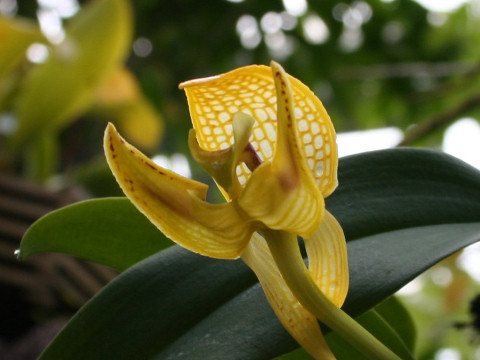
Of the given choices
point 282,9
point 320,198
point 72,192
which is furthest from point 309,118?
point 282,9

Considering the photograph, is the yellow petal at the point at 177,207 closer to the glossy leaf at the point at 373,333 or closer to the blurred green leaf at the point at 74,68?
the glossy leaf at the point at 373,333

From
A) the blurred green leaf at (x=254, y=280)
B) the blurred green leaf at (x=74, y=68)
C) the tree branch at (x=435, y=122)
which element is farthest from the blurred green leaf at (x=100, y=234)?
the blurred green leaf at (x=74, y=68)

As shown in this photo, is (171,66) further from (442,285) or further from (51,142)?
(442,285)

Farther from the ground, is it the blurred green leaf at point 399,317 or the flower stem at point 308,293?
the flower stem at point 308,293

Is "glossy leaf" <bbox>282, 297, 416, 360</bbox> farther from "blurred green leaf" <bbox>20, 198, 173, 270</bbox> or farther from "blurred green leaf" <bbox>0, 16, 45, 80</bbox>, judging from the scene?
"blurred green leaf" <bbox>0, 16, 45, 80</bbox>

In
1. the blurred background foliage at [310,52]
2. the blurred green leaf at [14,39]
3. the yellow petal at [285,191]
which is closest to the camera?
the yellow petal at [285,191]

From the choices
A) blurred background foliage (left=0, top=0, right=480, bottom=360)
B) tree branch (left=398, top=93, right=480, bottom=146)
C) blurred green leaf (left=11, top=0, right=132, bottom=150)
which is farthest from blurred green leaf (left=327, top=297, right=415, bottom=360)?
blurred background foliage (left=0, top=0, right=480, bottom=360)
